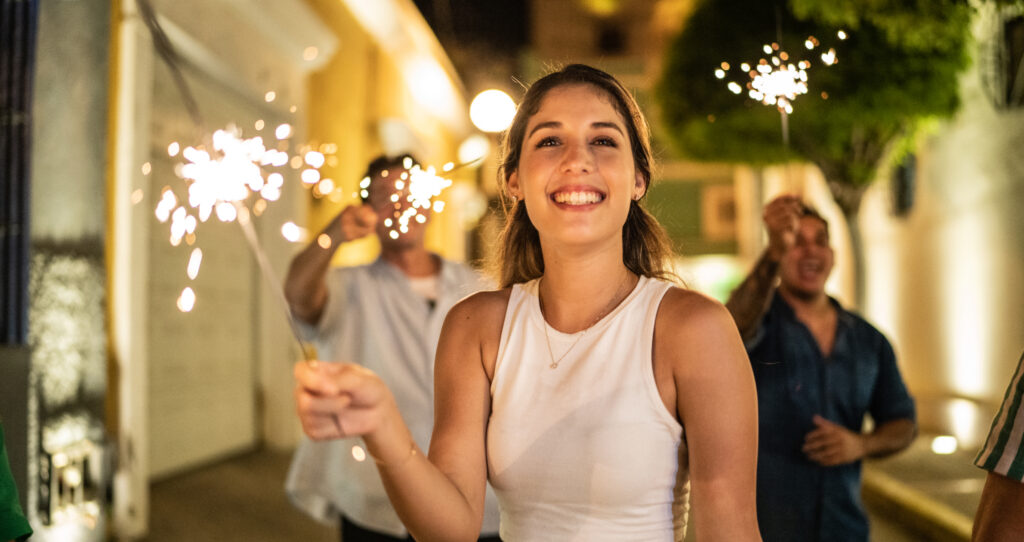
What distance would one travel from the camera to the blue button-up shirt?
277 cm

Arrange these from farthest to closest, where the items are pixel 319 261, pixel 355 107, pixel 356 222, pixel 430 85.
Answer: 1. pixel 430 85
2. pixel 355 107
3. pixel 319 261
4. pixel 356 222

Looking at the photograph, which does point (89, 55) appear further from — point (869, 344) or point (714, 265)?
point (714, 265)

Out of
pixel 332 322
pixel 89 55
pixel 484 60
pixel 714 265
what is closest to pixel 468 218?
pixel 484 60

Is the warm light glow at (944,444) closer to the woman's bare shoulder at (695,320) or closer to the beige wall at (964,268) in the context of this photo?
the beige wall at (964,268)

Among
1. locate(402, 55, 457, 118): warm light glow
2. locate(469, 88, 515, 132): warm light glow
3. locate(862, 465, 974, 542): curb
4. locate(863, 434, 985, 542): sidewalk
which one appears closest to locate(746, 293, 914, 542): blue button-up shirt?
locate(863, 434, 985, 542): sidewalk

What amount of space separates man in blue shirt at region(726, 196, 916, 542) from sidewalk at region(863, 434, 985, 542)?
2.45m

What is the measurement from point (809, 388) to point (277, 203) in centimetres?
689

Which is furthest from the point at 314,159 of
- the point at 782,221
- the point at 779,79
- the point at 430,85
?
the point at 430,85

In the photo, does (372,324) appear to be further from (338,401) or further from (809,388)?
(338,401)

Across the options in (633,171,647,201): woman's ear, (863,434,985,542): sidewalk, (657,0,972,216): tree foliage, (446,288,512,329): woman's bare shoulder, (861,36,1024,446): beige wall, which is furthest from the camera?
(861,36,1024,446): beige wall

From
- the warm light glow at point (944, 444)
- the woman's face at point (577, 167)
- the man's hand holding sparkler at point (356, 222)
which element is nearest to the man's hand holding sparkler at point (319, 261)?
the man's hand holding sparkler at point (356, 222)

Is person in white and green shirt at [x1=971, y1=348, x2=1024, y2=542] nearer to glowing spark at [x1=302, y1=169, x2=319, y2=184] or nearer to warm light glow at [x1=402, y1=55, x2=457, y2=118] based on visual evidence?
glowing spark at [x1=302, y1=169, x2=319, y2=184]

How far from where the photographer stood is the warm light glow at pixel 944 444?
8398 millimetres

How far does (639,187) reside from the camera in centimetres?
212
